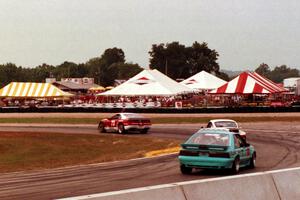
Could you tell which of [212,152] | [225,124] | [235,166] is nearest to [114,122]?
[225,124]

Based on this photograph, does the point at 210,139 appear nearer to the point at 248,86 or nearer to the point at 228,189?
the point at 228,189

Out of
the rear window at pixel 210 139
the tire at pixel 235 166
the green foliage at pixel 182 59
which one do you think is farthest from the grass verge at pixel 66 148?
the green foliage at pixel 182 59

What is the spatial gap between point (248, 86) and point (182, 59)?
113 m

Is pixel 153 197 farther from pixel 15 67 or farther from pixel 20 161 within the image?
pixel 15 67

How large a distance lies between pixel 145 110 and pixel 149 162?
3298cm

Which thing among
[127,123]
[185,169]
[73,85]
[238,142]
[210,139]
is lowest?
[185,169]

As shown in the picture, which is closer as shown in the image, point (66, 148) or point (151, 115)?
point (66, 148)

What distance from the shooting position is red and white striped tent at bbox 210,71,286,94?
180 ft

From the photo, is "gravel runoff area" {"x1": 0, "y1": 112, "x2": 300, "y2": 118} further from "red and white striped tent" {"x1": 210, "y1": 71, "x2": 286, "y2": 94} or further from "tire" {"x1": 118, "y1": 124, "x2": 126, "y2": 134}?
"tire" {"x1": 118, "y1": 124, "x2": 126, "y2": 134}

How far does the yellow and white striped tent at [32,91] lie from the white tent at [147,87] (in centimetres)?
1215

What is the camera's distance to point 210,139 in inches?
616

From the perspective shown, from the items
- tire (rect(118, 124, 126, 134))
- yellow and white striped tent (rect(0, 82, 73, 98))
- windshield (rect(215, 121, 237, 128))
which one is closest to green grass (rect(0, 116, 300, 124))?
tire (rect(118, 124, 126, 134))

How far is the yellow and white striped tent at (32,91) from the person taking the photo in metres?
72.6

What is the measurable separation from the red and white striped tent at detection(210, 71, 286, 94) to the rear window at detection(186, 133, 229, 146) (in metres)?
39.7
